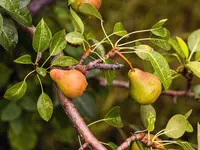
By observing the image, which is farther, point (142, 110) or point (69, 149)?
point (69, 149)

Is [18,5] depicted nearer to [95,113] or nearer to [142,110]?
[142,110]

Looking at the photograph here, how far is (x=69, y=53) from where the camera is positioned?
1.01 metres

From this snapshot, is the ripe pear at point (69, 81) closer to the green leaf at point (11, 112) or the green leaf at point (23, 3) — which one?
the green leaf at point (23, 3)

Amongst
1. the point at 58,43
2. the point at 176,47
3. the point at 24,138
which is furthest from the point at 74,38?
the point at 24,138

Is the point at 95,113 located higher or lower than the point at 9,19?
lower

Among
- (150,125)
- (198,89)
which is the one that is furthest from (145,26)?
(150,125)

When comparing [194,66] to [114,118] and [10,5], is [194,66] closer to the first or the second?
[114,118]

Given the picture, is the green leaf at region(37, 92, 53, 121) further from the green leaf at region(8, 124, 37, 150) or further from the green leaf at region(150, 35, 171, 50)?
the green leaf at region(8, 124, 37, 150)

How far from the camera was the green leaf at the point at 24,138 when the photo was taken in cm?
111

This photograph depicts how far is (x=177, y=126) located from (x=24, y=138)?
0.54m

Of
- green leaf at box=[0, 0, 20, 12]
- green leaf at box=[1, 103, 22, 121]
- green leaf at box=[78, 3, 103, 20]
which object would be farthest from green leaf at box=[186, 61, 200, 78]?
green leaf at box=[1, 103, 22, 121]

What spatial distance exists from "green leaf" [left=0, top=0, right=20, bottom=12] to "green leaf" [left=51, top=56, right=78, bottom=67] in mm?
91

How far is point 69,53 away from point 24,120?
20cm

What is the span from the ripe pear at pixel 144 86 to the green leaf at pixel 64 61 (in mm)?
82
